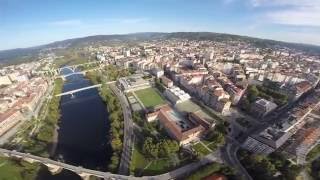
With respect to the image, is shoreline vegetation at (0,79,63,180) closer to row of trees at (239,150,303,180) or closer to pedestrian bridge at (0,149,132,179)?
pedestrian bridge at (0,149,132,179)

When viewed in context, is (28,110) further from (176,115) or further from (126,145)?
(176,115)

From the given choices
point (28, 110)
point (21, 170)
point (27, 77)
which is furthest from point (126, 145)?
point (27, 77)

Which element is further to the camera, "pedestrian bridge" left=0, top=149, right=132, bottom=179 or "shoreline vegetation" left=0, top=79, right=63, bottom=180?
"shoreline vegetation" left=0, top=79, right=63, bottom=180

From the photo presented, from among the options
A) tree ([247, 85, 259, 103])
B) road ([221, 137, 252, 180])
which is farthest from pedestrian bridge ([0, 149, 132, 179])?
tree ([247, 85, 259, 103])

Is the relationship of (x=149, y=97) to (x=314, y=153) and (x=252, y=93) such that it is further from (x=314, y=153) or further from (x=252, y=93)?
(x=314, y=153)

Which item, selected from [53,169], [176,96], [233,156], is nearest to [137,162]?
[53,169]

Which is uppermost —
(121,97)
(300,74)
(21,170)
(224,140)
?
(300,74)

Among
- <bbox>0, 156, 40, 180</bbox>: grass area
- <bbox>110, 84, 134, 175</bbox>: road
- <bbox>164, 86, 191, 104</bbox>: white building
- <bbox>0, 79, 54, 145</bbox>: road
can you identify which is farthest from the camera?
<bbox>164, 86, 191, 104</bbox>: white building
